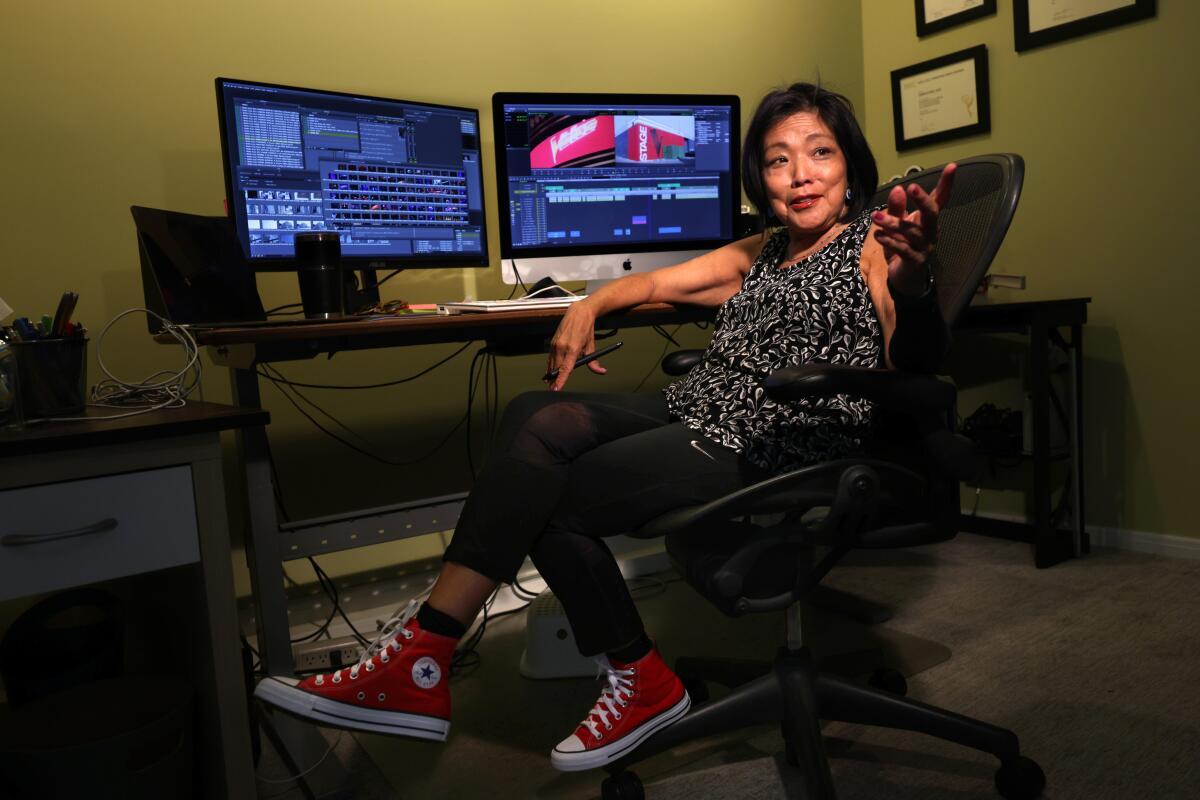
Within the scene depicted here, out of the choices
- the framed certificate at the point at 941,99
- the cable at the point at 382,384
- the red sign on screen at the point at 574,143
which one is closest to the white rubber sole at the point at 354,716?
the cable at the point at 382,384

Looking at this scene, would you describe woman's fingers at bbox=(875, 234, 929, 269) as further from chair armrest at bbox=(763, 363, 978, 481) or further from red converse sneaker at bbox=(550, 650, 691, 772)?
red converse sneaker at bbox=(550, 650, 691, 772)

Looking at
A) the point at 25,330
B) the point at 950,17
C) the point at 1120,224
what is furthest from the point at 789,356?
the point at 950,17

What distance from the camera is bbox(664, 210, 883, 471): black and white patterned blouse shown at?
135cm

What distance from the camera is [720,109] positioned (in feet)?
7.59

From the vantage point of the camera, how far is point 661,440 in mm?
1327

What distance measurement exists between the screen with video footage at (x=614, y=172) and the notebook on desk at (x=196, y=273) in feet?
2.08

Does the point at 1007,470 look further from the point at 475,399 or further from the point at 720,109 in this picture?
the point at 475,399

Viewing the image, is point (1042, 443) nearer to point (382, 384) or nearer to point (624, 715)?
point (624, 715)

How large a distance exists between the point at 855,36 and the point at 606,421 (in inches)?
92.6

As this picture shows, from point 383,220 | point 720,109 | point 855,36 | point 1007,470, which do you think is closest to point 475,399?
point 383,220

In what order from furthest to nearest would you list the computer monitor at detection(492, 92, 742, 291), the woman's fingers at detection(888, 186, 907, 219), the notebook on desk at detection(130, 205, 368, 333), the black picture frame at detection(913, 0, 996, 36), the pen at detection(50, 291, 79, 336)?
the black picture frame at detection(913, 0, 996, 36) → the computer monitor at detection(492, 92, 742, 291) → the notebook on desk at detection(130, 205, 368, 333) → the pen at detection(50, 291, 79, 336) → the woman's fingers at detection(888, 186, 907, 219)

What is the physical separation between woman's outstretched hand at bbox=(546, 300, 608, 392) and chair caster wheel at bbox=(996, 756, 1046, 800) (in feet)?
2.99

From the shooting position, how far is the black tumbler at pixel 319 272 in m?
1.68

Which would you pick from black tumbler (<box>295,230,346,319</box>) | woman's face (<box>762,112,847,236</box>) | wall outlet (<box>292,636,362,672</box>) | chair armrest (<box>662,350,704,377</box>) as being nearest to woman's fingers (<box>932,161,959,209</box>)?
woman's face (<box>762,112,847,236</box>)
